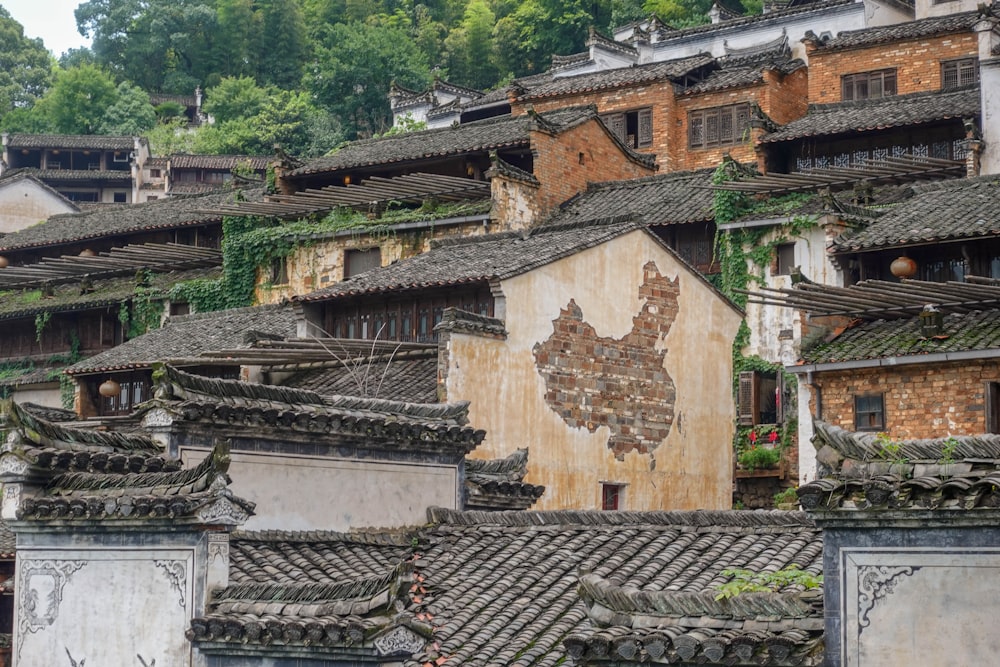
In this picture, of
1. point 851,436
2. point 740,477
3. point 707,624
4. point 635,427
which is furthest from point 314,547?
point 740,477

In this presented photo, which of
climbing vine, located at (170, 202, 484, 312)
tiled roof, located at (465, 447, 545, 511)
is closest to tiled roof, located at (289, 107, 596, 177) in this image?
climbing vine, located at (170, 202, 484, 312)

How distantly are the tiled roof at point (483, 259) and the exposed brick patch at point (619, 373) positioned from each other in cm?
123

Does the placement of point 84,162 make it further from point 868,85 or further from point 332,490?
point 332,490

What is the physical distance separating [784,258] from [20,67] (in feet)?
223

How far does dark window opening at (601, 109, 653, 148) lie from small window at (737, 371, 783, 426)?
15032 millimetres

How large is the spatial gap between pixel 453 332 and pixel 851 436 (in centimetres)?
1604

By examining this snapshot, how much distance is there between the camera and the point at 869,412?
29.6 m

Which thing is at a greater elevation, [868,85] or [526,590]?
[868,85]

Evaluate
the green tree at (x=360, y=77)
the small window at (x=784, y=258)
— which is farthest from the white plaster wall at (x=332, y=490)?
the green tree at (x=360, y=77)

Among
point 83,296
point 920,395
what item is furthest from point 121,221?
point 920,395

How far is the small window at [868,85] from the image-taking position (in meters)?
49.8

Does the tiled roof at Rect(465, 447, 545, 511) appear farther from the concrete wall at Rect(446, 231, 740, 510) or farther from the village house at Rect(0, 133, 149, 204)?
the village house at Rect(0, 133, 149, 204)

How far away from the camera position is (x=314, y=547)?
17.9 meters

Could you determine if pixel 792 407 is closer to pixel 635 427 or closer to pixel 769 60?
pixel 635 427
